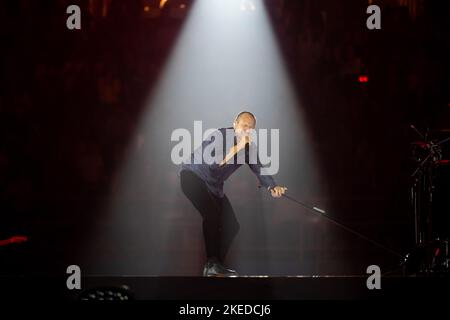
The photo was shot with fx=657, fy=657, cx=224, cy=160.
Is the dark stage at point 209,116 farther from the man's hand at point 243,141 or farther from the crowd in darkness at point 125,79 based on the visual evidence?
the man's hand at point 243,141

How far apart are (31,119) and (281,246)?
2.95 meters

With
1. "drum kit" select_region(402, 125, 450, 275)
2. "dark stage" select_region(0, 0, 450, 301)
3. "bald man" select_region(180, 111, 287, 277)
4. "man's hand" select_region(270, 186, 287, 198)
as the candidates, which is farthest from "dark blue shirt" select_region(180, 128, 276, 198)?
"dark stage" select_region(0, 0, 450, 301)

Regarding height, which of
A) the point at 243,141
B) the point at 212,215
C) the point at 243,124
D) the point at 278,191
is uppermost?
the point at 243,124

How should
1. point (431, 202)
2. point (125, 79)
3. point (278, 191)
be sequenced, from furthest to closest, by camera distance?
point (125, 79), point (431, 202), point (278, 191)

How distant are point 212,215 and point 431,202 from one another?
5.38 ft

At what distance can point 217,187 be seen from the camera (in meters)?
4.69

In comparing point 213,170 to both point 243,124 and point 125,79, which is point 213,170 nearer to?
point 243,124

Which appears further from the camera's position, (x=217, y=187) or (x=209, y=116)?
(x=209, y=116)

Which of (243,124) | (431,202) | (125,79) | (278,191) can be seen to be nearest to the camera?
(278,191)

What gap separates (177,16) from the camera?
23.9 ft

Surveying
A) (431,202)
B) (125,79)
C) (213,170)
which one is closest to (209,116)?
(125,79)

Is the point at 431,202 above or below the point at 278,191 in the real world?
below
